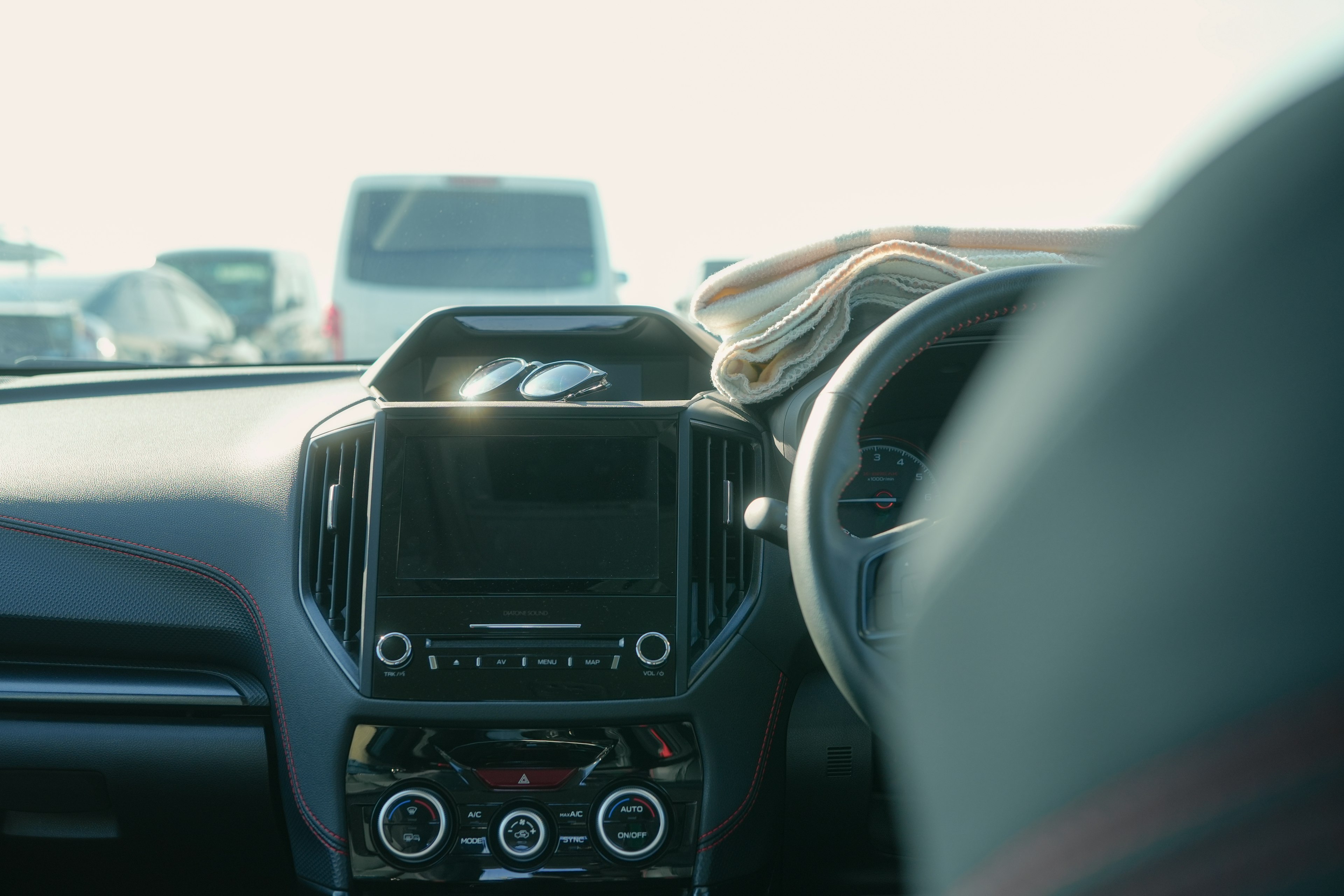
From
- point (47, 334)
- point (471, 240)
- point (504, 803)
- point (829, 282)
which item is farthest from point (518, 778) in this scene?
point (471, 240)

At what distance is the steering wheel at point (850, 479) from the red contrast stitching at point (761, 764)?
0.60 metres

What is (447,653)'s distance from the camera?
1712 millimetres

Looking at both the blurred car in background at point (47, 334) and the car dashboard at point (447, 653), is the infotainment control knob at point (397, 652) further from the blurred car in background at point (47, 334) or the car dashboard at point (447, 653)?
the blurred car in background at point (47, 334)

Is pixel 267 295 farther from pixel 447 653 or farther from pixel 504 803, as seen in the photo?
pixel 504 803

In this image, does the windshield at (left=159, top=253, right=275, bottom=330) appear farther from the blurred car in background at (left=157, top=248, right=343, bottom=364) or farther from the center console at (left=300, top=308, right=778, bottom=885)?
the center console at (left=300, top=308, right=778, bottom=885)

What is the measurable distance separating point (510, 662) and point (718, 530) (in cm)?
40

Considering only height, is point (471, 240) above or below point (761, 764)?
above

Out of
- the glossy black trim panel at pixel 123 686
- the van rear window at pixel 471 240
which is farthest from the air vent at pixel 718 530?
the van rear window at pixel 471 240

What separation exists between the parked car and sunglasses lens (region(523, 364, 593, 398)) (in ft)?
3.67

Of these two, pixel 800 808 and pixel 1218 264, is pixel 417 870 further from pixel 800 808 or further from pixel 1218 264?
pixel 1218 264

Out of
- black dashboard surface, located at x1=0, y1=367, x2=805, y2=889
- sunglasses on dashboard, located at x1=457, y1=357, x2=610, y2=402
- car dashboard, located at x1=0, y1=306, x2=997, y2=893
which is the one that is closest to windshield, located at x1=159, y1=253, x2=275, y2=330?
black dashboard surface, located at x1=0, y1=367, x2=805, y2=889

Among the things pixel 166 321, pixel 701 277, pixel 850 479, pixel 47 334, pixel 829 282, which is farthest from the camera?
pixel 166 321

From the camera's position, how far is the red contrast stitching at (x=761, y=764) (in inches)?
70.4

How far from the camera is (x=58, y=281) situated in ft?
8.60
